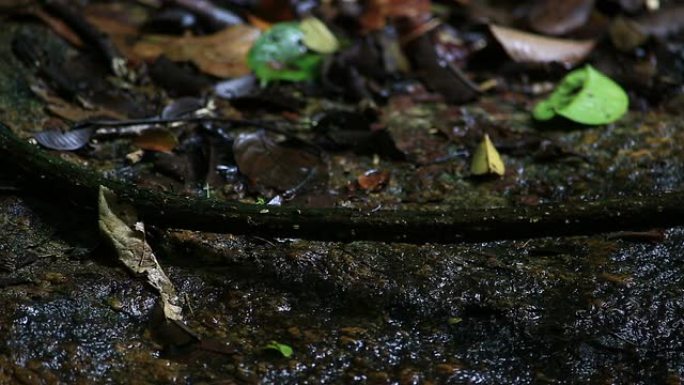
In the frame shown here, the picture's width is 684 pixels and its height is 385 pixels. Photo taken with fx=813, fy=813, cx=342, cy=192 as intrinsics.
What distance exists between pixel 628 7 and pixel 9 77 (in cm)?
256

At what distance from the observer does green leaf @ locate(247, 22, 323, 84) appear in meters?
2.96

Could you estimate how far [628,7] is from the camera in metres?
3.58

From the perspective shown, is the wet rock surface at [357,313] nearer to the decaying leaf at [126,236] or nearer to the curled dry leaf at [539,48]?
the decaying leaf at [126,236]

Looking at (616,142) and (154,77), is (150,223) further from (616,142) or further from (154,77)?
(616,142)

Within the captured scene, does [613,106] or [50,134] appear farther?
[613,106]

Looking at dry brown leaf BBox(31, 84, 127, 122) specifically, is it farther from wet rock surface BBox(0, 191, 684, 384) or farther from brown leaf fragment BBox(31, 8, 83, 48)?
wet rock surface BBox(0, 191, 684, 384)

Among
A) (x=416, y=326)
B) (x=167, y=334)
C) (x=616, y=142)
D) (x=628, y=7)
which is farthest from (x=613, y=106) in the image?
(x=167, y=334)

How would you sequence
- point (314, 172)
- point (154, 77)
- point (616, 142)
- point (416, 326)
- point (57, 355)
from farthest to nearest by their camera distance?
point (154, 77) → point (616, 142) → point (314, 172) → point (416, 326) → point (57, 355)

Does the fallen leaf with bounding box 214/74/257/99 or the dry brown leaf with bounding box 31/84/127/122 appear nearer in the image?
the dry brown leaf with bounding box 31/84/127/122

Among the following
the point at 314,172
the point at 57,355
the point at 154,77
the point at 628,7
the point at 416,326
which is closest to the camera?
the point at 57,355

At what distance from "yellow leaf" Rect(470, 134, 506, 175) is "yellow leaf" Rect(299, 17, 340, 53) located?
94cm

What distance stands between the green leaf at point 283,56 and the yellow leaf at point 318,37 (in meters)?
0.02

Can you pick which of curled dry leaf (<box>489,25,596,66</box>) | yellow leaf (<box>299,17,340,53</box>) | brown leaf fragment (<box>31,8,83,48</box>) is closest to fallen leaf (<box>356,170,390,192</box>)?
yellow leaf (<box>299,17,340,53</box>)

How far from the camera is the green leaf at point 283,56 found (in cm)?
296
